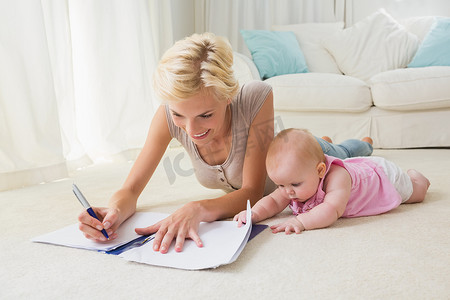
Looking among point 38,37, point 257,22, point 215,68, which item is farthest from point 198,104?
point 257,22

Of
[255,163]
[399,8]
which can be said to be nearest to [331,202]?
[255,163]

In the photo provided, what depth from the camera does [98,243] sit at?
1.13 meters

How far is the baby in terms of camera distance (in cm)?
123

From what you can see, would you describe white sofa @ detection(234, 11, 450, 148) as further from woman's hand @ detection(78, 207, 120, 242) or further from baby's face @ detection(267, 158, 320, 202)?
woman's hand @ detection(78, 207, 120, 242)

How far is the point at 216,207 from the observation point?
4.14 ft

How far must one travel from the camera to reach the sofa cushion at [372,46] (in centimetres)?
331

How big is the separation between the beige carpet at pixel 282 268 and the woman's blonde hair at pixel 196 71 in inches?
16.5

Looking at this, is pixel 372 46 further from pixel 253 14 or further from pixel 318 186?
pixel 318 186

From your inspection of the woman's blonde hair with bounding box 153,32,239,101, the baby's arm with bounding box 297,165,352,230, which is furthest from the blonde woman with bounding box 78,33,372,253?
the baby's arm with bounding box 297,165,352,230

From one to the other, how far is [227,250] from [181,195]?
78cm

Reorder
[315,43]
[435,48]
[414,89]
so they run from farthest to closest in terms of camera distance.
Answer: [315,43] < [435,48] < [414,89]

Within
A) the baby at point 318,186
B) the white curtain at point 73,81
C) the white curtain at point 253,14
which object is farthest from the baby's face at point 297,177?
the white curtain at point 253,14

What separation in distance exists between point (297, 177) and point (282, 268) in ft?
1.07

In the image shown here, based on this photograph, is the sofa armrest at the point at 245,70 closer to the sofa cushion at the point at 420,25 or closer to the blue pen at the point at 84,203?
the sofa cushion at the point at 420,25
